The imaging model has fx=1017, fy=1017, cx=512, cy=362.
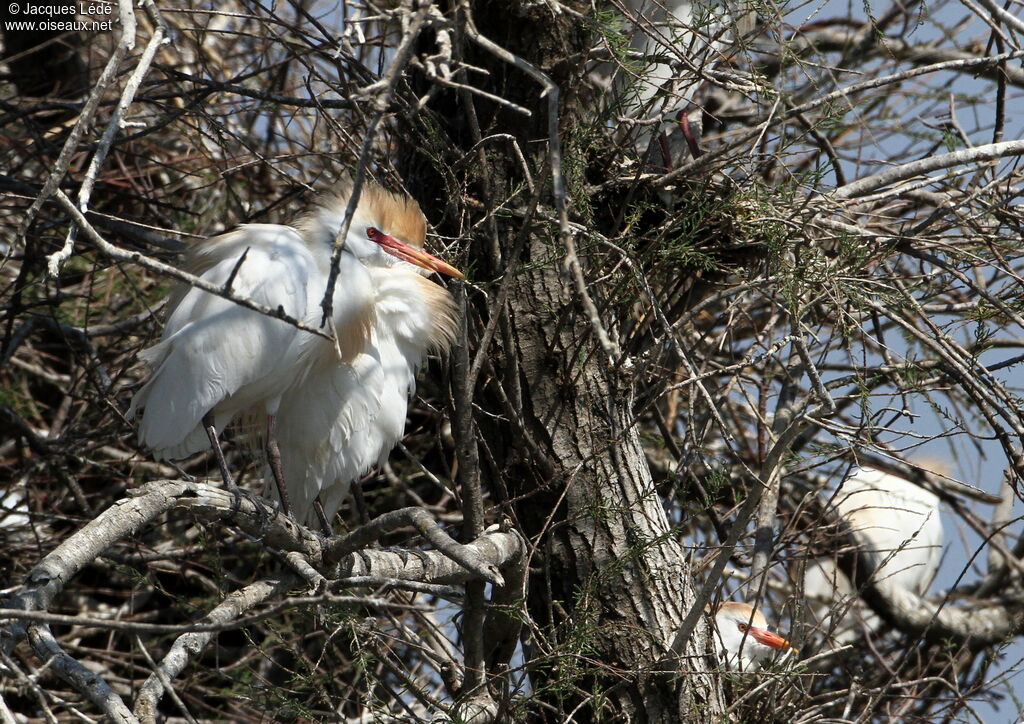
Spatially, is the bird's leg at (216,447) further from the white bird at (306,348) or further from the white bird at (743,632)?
the white bird at (743,632)

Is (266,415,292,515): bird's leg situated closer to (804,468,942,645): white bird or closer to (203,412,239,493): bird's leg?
(203,412,239,493): bird's leg

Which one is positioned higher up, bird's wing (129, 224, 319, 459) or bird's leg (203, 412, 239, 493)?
bird's wing (129, 224, 319, 459)

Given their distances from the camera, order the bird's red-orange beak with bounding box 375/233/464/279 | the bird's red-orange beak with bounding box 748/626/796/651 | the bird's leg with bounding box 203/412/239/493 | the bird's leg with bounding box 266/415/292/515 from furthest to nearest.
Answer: the bird's red-orange beak with bounding box 748/626/796/651
the bird's leg with bounding box 266/415/292/515
the bird's red-orange beak with bounding box 375/233/464/279
the bird's leg with bounding box 203/412/239/493

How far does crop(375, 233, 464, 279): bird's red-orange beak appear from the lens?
233cm

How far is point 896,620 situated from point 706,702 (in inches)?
57.4

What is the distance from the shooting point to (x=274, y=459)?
265 centimetres

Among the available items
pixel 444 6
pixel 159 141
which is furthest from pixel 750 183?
pixel 159 141

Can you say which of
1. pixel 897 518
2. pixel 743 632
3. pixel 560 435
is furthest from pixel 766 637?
pixel 897 518

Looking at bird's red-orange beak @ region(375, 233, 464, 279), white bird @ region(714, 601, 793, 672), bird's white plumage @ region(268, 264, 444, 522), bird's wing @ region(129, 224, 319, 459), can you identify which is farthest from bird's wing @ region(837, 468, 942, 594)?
bird's wing @ region(129, 224, 319, 459)

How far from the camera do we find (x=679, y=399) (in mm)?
3346

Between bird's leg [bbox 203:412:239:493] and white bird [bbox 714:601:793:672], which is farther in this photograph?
white bird [bbox 714:601:793:672]

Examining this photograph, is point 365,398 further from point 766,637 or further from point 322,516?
point 766,637

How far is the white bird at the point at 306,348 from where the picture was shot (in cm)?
230

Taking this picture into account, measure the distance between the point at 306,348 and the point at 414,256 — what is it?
0.35 meters
